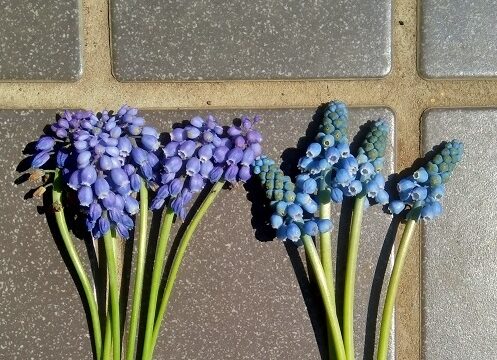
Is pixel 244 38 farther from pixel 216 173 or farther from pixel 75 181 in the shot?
pixel 75 181

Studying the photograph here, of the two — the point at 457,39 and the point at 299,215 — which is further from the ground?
the point at 457,39

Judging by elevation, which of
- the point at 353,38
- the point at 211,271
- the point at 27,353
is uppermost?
the point at 353,38

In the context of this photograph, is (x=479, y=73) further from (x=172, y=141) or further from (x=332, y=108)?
(x=172, y=141)

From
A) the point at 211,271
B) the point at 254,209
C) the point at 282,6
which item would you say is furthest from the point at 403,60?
the point at 211,271

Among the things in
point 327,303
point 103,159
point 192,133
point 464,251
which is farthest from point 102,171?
point 464,251

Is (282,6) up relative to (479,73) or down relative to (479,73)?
up

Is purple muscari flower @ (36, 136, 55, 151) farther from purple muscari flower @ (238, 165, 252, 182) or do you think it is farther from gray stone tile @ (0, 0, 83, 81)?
purple muscari flower @ (238, 165, 252, 182)

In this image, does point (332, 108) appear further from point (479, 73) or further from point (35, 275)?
point (35, 275)
